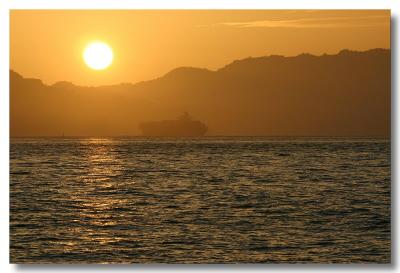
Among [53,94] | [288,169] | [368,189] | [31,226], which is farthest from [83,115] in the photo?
[368,189]

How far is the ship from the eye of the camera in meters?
11.4

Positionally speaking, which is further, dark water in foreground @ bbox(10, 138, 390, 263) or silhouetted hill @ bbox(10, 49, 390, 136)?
silhouetted hill @ bbox(10, 49, 390, 136)

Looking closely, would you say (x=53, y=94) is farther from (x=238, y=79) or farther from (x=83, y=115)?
(x=238, y=79)

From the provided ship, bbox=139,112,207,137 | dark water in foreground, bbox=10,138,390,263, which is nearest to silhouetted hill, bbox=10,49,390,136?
ship, bbox=139,112,207,137

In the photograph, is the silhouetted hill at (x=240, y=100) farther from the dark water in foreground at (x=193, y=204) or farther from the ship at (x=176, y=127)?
the dark water in foreground at (x=193, y=204)

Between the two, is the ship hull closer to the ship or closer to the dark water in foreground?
the ship

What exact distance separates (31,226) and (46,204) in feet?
0.82

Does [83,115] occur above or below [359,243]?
above

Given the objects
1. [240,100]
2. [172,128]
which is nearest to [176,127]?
[172,128]

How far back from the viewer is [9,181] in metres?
11.2

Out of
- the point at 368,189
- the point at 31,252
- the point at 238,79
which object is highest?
the point at 238,79

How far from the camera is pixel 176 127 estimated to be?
1144cm

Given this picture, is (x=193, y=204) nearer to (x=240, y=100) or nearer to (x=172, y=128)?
(x=172, y=128)

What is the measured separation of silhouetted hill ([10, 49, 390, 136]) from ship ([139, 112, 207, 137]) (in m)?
0.06
